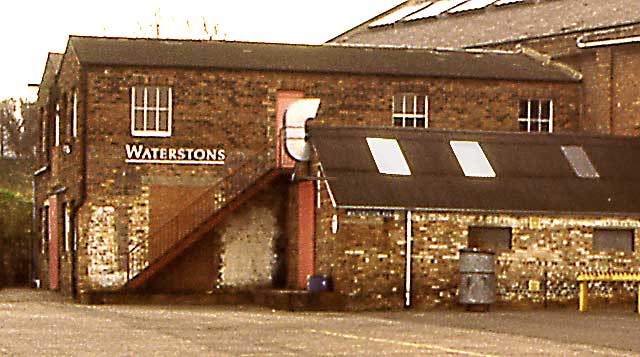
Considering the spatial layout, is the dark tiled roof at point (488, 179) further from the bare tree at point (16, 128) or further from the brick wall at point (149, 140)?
the bare tree at point (16, 128)

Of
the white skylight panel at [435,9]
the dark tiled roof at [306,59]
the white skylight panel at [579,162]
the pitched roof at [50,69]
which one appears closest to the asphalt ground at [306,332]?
the white skylight panel at [579,162]

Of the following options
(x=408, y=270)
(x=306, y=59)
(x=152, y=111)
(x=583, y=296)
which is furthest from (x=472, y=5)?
(x=583, y=296)

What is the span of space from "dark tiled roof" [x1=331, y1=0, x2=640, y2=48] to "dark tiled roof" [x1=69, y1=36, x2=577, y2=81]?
2081mm

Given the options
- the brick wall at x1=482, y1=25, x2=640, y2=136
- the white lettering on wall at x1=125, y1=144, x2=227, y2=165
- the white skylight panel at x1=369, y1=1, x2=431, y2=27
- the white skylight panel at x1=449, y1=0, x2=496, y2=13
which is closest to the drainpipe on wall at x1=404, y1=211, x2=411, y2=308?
the white lettering on wall at x1=125, y1=144, x2=227, y2=165

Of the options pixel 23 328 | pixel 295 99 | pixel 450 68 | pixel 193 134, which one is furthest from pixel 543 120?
pixel 23 328

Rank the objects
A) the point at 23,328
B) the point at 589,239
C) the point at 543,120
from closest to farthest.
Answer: the point at 23,328, the point at 589,239, the point at 543,120

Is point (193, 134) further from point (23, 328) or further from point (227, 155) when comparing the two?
point (23, 328)

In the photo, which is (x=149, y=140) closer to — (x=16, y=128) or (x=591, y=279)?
(x=591, y=279)

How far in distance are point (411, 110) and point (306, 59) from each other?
10.6 ft

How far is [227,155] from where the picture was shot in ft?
142

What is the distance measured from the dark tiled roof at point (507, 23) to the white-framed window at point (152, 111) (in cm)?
1239

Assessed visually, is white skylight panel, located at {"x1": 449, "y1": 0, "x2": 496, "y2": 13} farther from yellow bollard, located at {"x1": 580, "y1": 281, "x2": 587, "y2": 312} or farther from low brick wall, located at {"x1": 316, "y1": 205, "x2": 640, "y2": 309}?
yellow bollard, located at {"x1": 580, "y1": 281, "x2": 587, "y2": 312}

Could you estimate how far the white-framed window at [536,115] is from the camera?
4562cm

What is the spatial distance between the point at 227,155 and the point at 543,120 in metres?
9.13
